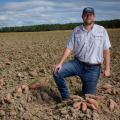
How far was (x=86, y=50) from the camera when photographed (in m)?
6.69

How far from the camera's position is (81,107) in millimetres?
6414

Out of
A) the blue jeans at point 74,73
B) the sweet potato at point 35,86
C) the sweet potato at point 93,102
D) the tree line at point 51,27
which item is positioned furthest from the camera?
the tree line at point 51,27

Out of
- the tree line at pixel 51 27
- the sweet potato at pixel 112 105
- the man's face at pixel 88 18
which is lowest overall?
the tree line at pixel 51 27

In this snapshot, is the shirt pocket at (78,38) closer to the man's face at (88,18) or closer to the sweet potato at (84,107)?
the man's face at (88,18)

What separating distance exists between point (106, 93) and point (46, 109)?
1123 mm

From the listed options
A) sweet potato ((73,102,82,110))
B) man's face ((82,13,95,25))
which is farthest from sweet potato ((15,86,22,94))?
man's face ((82,13,95,25))

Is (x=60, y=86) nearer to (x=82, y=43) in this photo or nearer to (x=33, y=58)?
(x=82, y=43)

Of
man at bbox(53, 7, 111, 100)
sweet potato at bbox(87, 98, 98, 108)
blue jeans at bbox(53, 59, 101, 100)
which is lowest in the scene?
sweet potato at bbox(87, 98, 98, 108)

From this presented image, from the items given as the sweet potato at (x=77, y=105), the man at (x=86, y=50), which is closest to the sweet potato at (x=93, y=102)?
the sweet potato at (x=77, y=105)

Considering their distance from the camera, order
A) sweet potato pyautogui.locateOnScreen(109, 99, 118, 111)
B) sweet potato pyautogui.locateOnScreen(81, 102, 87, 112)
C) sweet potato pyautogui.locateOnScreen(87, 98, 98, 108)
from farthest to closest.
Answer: sweet potato pyautogui.locateOnScreen(109, 99, 118, 111) < sweet potato pyautogui.locateOnScreen(87, 98, 98, 108) < sweet potato pyautogui.locateOnScreen(81, 102, 87, 112)

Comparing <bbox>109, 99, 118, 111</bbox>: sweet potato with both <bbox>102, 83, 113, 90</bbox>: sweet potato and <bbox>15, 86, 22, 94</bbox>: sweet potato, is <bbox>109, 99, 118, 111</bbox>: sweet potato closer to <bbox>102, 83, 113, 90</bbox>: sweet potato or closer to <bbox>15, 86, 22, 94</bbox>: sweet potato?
<bbox>102, 83, 113, 90</bbox>: sweet potato

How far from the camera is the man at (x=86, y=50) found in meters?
6.61

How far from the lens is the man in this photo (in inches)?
260

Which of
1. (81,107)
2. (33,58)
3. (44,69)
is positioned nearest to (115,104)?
(81,107)
